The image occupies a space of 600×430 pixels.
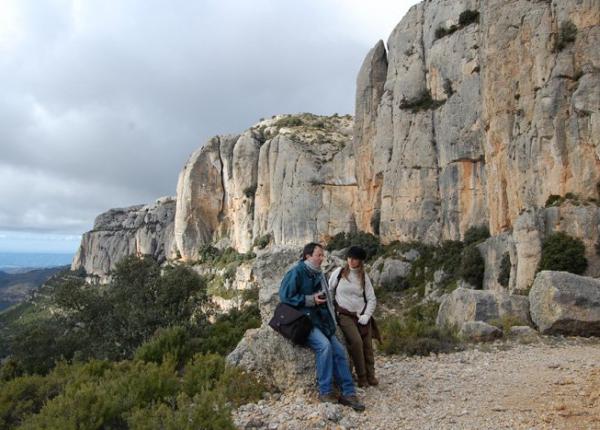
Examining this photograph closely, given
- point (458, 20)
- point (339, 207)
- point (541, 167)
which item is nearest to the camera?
point (541, 167)

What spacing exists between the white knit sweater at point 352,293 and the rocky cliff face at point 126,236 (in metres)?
79.3

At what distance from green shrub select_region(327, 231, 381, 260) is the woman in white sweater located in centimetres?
3401

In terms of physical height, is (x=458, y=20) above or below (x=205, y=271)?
above

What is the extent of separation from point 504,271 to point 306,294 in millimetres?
23580

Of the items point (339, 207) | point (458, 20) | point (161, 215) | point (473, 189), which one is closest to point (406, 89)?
point (458, 20)

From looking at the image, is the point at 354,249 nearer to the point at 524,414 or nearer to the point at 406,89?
the point at 524,414

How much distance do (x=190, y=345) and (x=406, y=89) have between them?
36.5 metres

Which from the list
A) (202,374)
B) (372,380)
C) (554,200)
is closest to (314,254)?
(372,380)

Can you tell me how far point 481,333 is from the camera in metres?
9.77

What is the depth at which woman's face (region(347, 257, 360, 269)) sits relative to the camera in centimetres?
646

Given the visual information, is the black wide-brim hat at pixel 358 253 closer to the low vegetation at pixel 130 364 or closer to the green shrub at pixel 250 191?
the low vegetation at pixel 130 364

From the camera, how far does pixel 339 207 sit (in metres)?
53.9

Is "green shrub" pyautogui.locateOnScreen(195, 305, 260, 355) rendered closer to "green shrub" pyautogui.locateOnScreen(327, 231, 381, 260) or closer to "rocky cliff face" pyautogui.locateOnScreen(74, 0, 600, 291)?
"rocky cliff face" pyautogui.locateOnScreen(74, 0, 600, 291)

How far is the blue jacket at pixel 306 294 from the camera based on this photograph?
585 cm
